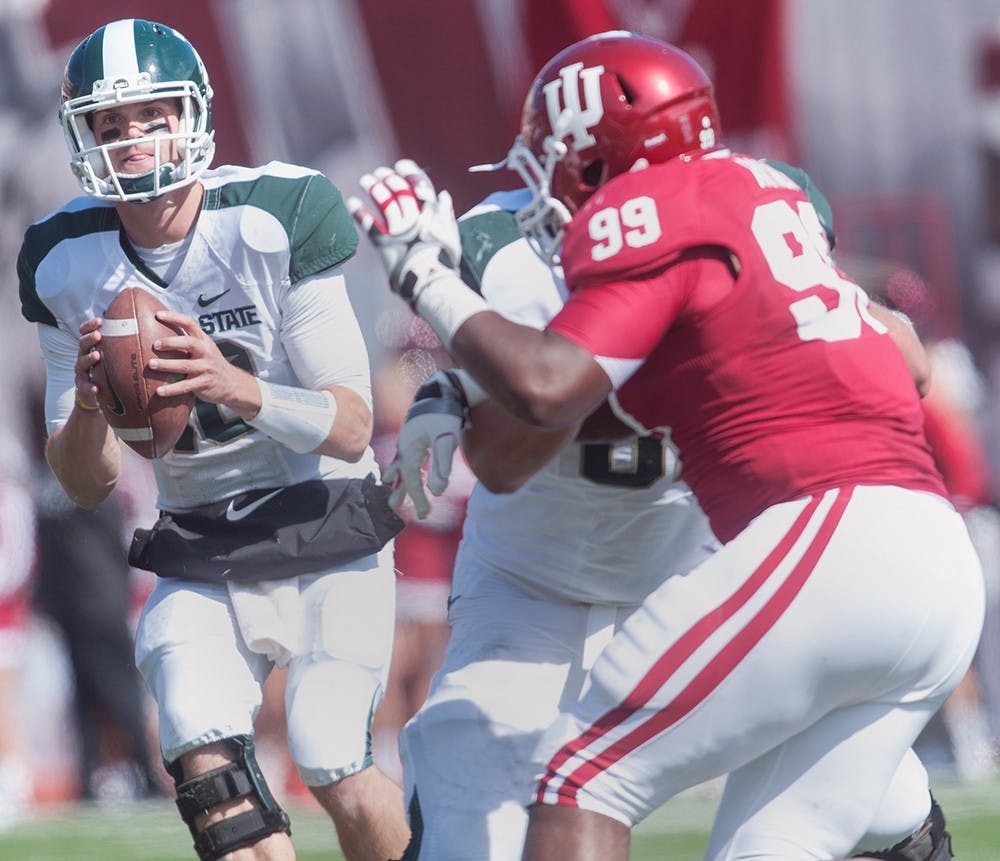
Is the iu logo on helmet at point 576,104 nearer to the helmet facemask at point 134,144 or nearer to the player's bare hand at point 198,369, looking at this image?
the player's bare hand at point 198,369

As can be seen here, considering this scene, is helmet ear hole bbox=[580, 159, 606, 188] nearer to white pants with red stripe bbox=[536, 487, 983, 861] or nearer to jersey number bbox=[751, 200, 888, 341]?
jersey number bbox=[751, 200, 888, 341]

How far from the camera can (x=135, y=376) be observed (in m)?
3.45

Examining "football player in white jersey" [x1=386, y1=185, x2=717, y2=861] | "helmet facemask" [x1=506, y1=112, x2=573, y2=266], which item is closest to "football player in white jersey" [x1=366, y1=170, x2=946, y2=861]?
"football player in white jersey" [x1=386, y1=185, x2=717, y2=861]

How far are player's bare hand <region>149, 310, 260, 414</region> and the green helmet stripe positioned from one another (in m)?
0.59

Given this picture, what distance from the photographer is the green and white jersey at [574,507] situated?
3.31 metres

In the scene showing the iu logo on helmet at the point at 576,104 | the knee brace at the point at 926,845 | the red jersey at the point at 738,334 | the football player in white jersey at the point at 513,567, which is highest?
the iu logo on helmet at the point at 576,104

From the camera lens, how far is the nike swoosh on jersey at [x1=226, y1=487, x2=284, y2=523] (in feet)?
12.5

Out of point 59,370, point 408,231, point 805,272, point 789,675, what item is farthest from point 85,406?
point 789,675

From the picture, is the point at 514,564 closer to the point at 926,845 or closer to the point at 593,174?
the point at 593,174

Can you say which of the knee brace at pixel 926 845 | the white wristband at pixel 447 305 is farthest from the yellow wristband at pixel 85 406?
the knee brace at pixel 926 845

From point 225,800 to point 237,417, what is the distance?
0.82 m

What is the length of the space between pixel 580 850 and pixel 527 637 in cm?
79

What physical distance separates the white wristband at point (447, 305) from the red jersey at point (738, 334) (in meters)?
0.16

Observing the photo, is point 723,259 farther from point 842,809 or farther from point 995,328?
point 995,328
